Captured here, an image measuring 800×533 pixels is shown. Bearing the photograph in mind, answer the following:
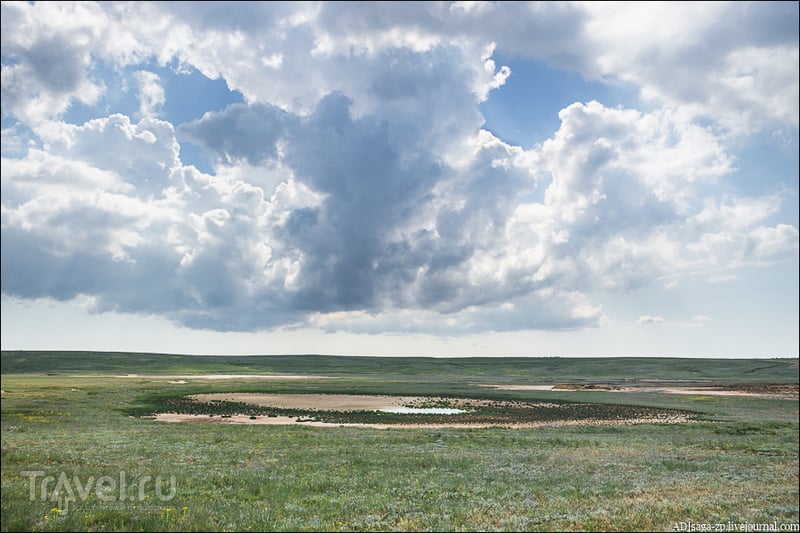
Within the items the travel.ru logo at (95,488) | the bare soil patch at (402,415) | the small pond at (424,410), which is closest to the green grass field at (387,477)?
the travel.ru logo at (95,488)

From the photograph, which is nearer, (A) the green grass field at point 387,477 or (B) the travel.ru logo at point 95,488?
(A) the green grass field at point 387,477

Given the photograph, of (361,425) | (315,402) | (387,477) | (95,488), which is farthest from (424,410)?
(95,488)

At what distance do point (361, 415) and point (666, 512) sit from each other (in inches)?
1918

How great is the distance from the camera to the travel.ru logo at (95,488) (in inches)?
814

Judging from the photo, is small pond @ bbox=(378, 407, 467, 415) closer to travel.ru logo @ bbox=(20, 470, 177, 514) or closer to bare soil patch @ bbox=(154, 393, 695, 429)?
bare soil patch @ bbox=(154, 393, 695, 429)

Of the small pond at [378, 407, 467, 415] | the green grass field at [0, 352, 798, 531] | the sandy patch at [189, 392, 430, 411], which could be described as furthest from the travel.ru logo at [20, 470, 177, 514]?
the sandy patch at [189, 392, 430, 411]

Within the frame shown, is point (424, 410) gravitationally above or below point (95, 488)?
below

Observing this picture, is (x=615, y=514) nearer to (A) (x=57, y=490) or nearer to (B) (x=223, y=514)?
(B) (x=223, y=514)

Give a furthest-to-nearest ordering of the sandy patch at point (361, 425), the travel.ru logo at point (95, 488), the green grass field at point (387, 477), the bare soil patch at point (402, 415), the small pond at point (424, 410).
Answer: the small pond at point (424, 410)
the bare soil patch at point (402, 415)
the sandy patch at point (361, 425)
the travel.ru logo at point (95, 488)
the green grass field at point (387, 477)

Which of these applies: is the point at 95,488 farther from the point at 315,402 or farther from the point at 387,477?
the point at 315,402

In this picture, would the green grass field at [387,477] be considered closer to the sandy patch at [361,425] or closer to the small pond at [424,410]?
the sandy patch at [361,425]

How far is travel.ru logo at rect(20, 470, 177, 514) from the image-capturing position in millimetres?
20672

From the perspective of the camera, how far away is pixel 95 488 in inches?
893

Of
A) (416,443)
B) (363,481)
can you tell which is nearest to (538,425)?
(416,443)
